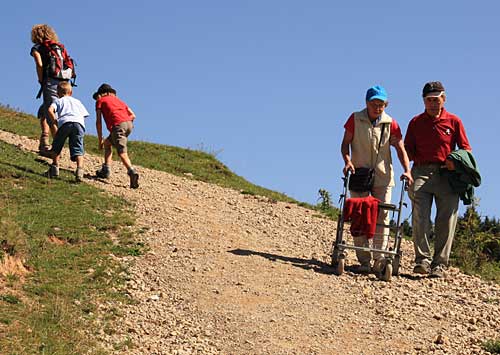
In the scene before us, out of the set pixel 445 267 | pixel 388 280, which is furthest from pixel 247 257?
pixel 445 267

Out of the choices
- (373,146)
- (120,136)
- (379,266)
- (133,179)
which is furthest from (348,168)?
(120,136)

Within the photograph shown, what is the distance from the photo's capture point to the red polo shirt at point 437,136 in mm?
→ 12312

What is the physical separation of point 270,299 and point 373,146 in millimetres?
2788

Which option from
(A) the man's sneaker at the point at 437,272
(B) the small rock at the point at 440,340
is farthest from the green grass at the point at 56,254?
(A) the man's sneaker at the point at 437,272

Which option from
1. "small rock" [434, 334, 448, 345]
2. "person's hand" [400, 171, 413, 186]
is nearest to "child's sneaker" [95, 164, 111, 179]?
"person's hand" [400, 171, 413, 186]

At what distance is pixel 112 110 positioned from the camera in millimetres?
15305

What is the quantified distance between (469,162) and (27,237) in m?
6.01

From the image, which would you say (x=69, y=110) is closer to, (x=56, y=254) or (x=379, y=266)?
(x=56, y=254)

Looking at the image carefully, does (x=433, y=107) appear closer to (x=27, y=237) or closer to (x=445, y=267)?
(x=445, y=267)

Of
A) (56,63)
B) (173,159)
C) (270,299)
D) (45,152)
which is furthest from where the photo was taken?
(173,159)

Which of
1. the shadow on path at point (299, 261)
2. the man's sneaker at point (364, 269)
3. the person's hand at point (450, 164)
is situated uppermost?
the person's hand at point (450, 164)

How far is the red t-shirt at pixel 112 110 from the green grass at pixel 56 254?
3.97 feet

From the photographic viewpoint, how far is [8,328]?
332 inches

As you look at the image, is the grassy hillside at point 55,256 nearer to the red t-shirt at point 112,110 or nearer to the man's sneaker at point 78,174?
the man's sneaker at point 78,174
